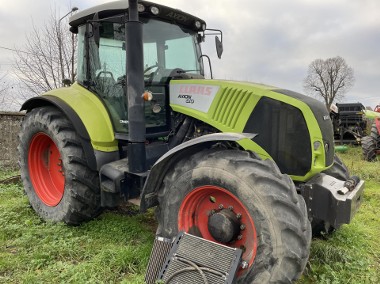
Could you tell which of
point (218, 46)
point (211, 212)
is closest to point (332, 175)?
point (211, 212)

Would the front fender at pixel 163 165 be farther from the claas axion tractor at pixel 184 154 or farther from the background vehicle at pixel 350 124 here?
the background vehicle at pixel 350 124

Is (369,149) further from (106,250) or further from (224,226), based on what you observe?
(106,250)

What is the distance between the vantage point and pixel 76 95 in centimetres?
426

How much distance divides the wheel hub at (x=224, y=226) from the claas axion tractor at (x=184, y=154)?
1cm

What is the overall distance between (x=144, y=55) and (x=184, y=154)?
1242 millimetres

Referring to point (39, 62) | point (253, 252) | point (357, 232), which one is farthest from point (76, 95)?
point (39, 62)

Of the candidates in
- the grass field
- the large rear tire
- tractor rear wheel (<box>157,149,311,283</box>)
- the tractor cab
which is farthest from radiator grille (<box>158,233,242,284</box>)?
the large rear tire

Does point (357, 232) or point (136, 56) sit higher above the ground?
point (136, 56)

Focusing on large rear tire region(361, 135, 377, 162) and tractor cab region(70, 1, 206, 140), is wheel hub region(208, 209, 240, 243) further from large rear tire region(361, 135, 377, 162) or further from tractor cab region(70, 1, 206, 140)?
large rear tire region(361, 135, 377, 162)

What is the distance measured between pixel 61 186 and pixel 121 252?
1.75 meters

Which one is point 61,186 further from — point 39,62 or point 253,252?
point 39,62

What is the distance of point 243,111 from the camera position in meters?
3.35

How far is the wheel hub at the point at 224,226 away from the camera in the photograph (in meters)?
2.78

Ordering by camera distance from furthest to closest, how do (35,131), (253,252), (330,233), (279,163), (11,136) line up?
1. (11,136)
2. (35,131)
3. (330,233)
4. (279,163)
5. (253,252)
